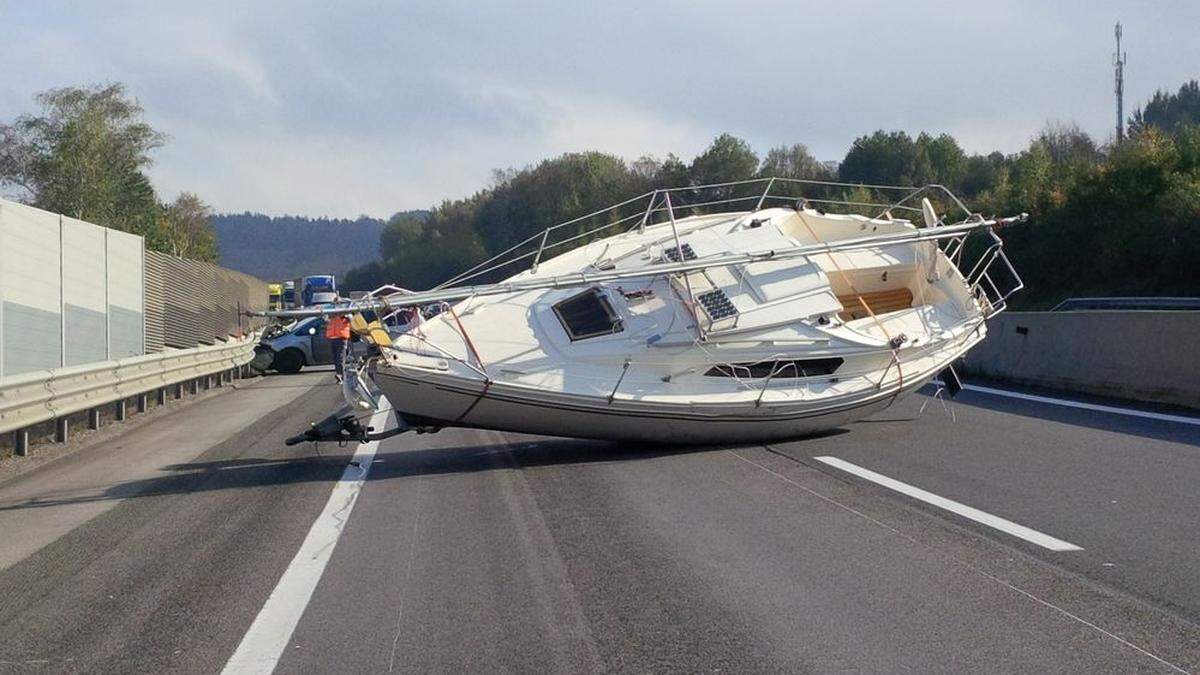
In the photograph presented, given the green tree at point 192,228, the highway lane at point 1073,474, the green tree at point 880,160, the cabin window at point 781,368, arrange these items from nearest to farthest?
the highway lane at point 1073,474, the cabin window at point 781,368, the green tree at point 880,160, the green tree at point 192,228

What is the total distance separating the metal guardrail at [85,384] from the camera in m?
14.4

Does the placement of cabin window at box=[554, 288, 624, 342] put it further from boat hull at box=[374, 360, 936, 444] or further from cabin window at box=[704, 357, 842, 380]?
cabin window at box=[704, 357, 842, 380]

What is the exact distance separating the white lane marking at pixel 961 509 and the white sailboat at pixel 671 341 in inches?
58.1

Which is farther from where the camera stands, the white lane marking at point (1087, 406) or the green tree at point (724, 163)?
the green tree at point (724, 163)

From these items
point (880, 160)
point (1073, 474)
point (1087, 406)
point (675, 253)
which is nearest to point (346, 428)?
point (675, 253)

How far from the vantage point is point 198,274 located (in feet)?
110

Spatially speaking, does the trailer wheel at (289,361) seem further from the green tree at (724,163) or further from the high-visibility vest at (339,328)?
the high-visibility vest at (339,328)

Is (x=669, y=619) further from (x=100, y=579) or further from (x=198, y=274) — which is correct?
(x=198, y=274)

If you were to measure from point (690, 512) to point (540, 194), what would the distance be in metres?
44.1

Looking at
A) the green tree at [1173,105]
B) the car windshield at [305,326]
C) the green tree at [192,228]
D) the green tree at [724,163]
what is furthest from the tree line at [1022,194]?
the green tree at [1173,105]

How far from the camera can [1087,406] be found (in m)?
18.8

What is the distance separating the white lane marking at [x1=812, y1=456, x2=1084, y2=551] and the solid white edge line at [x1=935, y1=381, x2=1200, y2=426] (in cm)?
601

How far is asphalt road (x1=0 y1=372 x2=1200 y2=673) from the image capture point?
6637 millimetres

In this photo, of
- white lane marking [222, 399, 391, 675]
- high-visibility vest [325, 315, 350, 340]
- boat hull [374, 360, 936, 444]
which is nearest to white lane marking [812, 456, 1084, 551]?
boat hull [374, 360, 936, 444]
